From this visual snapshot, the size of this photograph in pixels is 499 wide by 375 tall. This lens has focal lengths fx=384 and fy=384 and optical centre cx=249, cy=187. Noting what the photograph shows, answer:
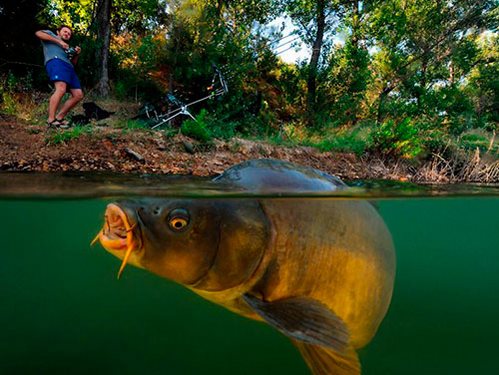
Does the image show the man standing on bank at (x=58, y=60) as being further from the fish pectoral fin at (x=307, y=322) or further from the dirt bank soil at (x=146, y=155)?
the fish pectoral fin at (x=307, y=322)

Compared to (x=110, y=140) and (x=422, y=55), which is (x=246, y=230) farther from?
(x=422, y=55)

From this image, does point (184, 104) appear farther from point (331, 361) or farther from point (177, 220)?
point (331, 361)

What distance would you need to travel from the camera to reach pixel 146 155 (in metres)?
10.6

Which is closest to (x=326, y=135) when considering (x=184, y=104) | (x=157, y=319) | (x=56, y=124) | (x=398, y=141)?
(x=398, y=141)

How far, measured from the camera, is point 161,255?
2803mm

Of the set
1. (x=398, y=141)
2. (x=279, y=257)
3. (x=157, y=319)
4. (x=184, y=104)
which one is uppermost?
(x=184, y=104)

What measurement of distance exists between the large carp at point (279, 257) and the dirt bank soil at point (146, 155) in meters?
7.05

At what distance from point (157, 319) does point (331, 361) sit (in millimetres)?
11579

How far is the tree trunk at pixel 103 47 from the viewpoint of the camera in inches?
684

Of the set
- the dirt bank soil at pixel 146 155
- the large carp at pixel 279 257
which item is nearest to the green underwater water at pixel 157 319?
the dirt bank soil at pixel 146 155

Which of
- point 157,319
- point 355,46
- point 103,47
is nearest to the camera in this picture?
point 157,319

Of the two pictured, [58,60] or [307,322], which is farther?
[58,60]

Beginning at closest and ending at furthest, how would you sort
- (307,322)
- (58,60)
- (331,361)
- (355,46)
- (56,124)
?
1. (307,322)
2. (331,361)
3. (58,60)
4. (56,124)
5. (355,46)

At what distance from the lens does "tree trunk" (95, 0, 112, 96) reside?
1738cm
